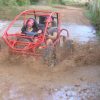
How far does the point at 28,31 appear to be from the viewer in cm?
1045

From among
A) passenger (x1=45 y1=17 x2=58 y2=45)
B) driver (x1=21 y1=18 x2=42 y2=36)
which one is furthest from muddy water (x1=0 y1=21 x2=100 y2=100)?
driver (x1=21 y1=18 x2=42 y2=36)

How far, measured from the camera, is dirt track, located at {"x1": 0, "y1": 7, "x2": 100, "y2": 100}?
7160 mm

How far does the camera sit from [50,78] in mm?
8586

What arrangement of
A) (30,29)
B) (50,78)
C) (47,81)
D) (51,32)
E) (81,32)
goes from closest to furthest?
1. (47,81)
2. (50,78)
3. (51,32)
4. (30,29)
5. (81,32)

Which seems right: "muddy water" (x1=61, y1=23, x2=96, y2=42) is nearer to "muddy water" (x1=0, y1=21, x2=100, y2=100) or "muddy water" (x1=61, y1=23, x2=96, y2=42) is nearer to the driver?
the driver

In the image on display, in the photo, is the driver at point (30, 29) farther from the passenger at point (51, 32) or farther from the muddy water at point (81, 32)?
the muddy water at point (81, 32)

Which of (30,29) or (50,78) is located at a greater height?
(30,29)

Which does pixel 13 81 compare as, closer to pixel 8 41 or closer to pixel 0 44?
pixel 8 41

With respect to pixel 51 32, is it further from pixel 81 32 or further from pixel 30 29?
pixel 81 32

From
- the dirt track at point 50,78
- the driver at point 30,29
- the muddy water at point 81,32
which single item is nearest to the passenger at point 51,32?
the driver at point 30,29

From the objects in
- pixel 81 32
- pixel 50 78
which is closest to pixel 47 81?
pixel 50 78

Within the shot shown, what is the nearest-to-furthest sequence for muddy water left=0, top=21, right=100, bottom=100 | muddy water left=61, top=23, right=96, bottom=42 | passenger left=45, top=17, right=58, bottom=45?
muddy water left=0, top=21, right=100, bottom=100
passenger left=45, top=17, right=58, bottom=45
muddy water left=61, top=23, right=96, bottom=42

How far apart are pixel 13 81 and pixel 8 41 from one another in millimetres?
1992

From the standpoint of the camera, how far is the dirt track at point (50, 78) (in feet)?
23.5
